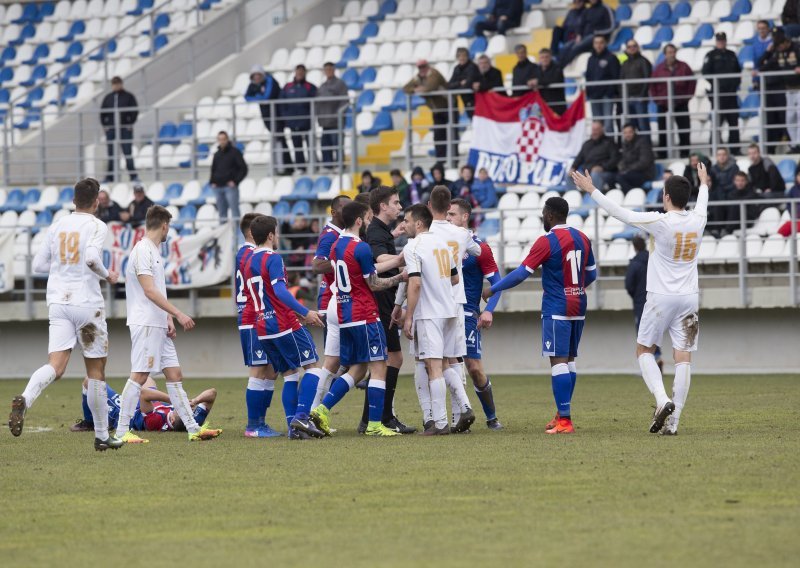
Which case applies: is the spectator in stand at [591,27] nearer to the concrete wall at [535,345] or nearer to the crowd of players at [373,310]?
the concrete wall at [535,345]

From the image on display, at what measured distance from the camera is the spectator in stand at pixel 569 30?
2567cm

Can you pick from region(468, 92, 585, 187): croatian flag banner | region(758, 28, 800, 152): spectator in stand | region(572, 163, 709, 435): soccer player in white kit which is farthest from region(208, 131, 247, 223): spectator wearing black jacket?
region(572, 163, 709, 435): soccer player in white kit

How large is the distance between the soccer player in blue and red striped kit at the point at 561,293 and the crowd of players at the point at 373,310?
1cm

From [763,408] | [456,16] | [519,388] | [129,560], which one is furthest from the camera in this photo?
[456,16]

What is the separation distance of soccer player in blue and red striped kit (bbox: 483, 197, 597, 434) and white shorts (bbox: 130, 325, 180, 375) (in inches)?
106

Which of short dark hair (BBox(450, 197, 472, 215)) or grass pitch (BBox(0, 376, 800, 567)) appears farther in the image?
short dark hair (BBox(450, 197, 472, 215))

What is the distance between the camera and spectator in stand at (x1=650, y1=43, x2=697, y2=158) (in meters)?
23.0

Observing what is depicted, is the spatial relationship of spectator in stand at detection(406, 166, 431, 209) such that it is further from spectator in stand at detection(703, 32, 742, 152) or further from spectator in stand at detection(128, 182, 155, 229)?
spectator in stand at detection(703, 32, 742, 152)

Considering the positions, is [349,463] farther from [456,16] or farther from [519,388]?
[456,16]

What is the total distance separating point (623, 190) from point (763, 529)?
51.0 ft

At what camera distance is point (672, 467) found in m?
9.23

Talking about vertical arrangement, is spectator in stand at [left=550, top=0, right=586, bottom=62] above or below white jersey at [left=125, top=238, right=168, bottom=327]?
above

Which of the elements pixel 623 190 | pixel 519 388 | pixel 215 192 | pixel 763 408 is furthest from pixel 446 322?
pixel 215 192

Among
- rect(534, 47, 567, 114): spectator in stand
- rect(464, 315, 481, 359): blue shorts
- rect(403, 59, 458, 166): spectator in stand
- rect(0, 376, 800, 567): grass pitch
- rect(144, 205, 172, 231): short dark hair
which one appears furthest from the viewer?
rect(403, 59, 458, 166): spectator in stand
